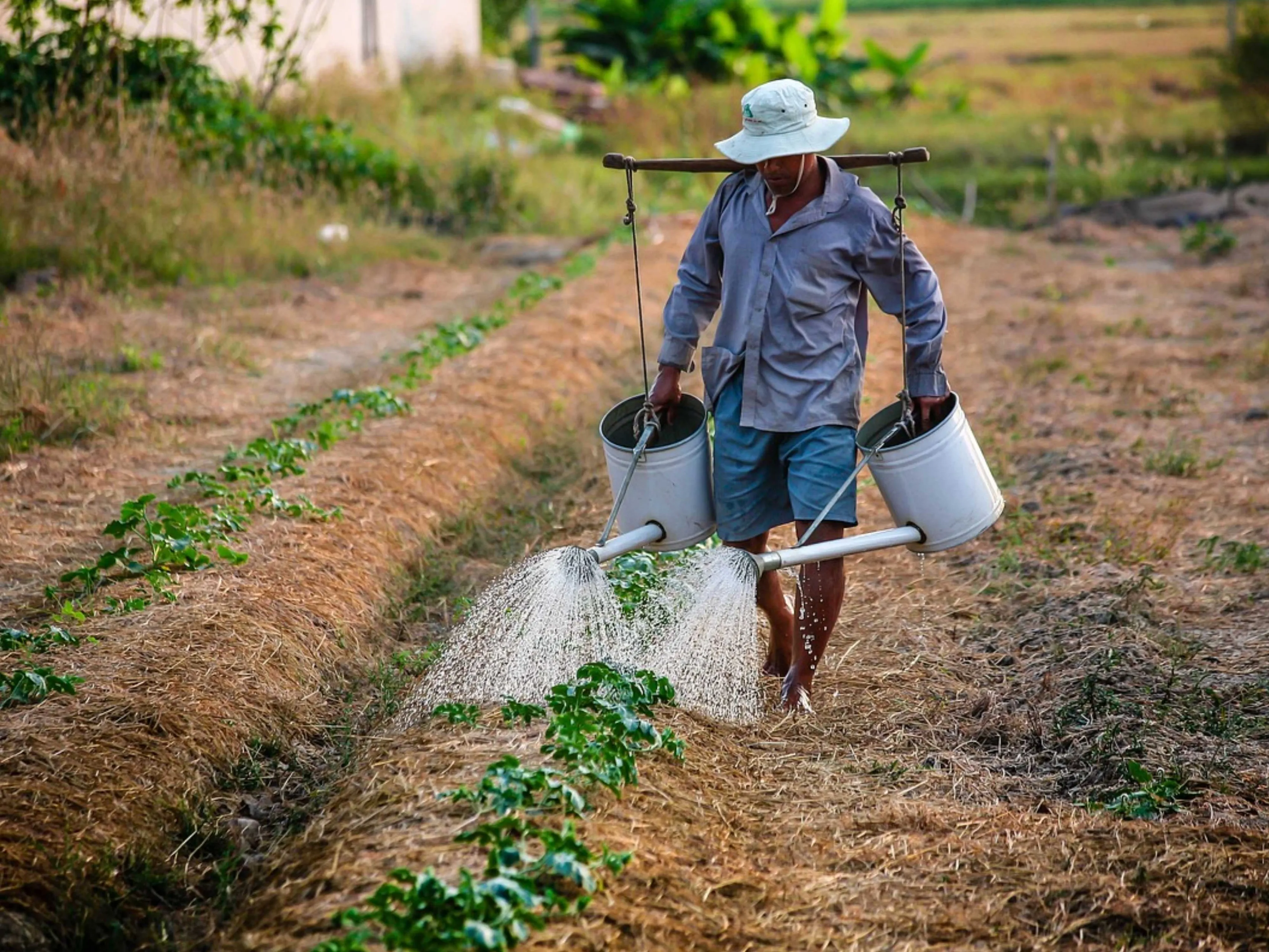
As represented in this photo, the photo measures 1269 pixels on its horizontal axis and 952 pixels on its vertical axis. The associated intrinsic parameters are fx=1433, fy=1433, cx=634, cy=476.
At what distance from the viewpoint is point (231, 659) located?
4129 millimetres

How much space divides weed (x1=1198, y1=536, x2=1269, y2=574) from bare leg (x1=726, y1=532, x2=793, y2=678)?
6.21ft

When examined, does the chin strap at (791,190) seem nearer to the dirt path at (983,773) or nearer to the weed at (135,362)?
the dirt path at (983,773)

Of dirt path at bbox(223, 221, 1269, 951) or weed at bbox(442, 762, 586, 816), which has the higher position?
weed at bbox(442, 762, 586, 816)

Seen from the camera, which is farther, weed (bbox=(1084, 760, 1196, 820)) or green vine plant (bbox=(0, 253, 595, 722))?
green vine plant (bbox=(0, 253, 595, 722))

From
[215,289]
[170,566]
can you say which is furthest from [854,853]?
[215,289]

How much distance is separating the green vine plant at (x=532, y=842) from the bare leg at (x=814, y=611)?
48 cm

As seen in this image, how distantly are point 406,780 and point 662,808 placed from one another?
23.5 inches

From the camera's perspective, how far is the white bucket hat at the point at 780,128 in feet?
12.1

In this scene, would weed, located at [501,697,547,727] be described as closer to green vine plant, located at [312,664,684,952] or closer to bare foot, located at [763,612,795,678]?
green vine plant, located at [312,664,684,952]

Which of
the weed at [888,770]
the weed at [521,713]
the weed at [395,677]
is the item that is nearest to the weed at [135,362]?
the weed at [395,677]

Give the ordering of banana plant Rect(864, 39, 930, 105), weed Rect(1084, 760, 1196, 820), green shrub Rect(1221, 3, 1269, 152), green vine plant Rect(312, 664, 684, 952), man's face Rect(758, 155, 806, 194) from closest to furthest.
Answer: green vine plant Rect(312, 664, 684, 952), weed Rect(1084, 760, 1196, 820), man's face Rect(758, 155, 806, 194), green shrub Rect(1221, 3, 1269, 152), banana plant Rect(864, 39, 930, 105)

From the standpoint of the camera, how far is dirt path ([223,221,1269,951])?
2980 millimetres

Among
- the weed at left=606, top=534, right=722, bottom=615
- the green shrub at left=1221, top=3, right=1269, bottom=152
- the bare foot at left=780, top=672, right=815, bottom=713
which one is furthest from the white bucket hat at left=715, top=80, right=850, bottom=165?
the green shrub at left=1221, top=3, right=1269, bottom=152

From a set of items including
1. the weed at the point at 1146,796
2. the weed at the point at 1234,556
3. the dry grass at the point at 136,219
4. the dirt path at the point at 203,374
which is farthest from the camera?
the dry grass at the point at 136,219
